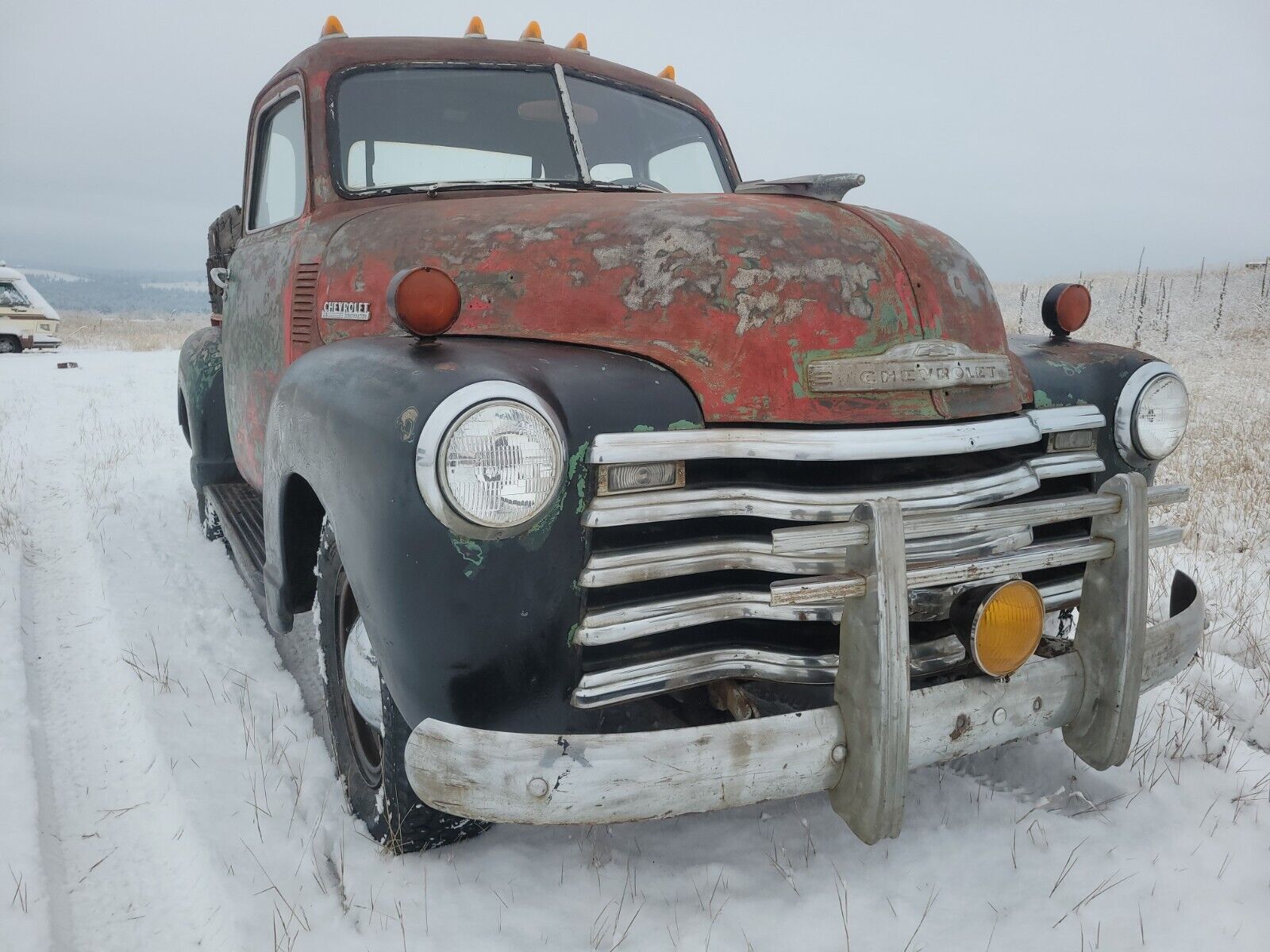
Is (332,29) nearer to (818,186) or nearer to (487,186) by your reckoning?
(487,186)

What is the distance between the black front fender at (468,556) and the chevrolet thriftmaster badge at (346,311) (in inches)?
28.6

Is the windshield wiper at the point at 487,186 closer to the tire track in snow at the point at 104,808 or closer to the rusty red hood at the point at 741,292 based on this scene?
the rusty red hood at the point at 741,292

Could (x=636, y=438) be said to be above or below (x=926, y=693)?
above

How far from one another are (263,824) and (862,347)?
1.81 m

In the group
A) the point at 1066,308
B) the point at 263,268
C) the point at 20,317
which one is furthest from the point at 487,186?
the point at 20,317

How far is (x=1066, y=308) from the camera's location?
109 inches

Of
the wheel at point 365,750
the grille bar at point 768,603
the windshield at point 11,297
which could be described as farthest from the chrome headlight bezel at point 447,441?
the windshield at point 11,297

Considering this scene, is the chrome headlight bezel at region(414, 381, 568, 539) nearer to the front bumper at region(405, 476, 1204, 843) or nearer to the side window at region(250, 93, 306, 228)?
the front bumper at region(405, 476, 1204, 843)

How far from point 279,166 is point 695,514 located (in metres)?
2.49

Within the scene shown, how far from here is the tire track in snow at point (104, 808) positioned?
1795mm

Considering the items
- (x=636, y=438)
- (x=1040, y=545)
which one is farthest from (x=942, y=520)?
(x=636, y=438)

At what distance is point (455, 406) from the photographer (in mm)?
1547

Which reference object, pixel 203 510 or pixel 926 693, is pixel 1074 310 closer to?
pixel 926 693

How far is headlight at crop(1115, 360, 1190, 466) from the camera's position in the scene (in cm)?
242
